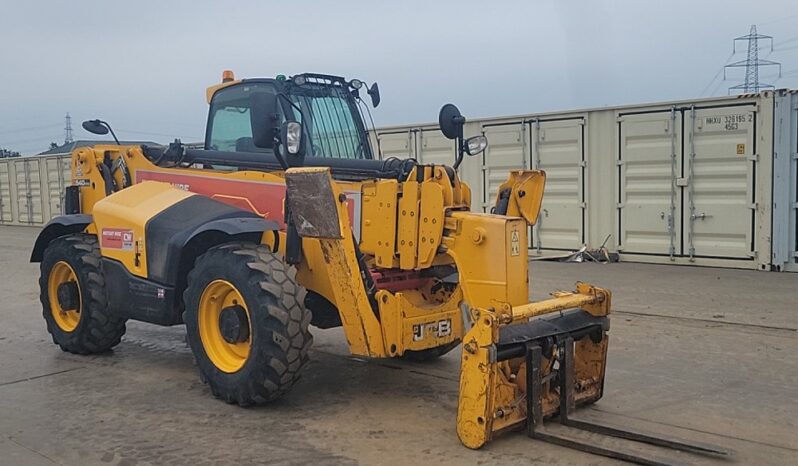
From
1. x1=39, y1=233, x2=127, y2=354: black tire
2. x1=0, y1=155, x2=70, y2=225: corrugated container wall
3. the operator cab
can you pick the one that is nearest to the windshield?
the operator cab

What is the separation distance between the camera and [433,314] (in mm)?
5305

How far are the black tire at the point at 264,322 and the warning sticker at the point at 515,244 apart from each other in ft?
4.49

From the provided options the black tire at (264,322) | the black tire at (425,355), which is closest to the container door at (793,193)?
the black tire at (425,355)

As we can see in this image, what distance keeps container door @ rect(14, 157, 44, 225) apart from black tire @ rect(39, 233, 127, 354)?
18992 millimetres

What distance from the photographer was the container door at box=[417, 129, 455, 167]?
1443 cm

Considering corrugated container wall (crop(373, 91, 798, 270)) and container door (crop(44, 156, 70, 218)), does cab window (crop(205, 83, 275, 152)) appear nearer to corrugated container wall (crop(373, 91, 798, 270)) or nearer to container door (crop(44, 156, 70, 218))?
corrugated container wall (crop(373, 91, 798, 270))

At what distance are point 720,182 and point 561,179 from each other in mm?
2560

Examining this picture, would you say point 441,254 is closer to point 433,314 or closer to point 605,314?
point 433,314

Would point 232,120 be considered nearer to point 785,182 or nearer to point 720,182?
point 720,182

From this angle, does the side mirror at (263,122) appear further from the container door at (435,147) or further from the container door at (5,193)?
the container door at (5,193)

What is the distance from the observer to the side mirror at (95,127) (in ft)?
23.1

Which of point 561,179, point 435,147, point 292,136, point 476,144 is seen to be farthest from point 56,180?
point 476,144

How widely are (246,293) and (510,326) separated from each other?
5.63ft

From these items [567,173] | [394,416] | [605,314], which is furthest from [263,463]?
[567,173]
